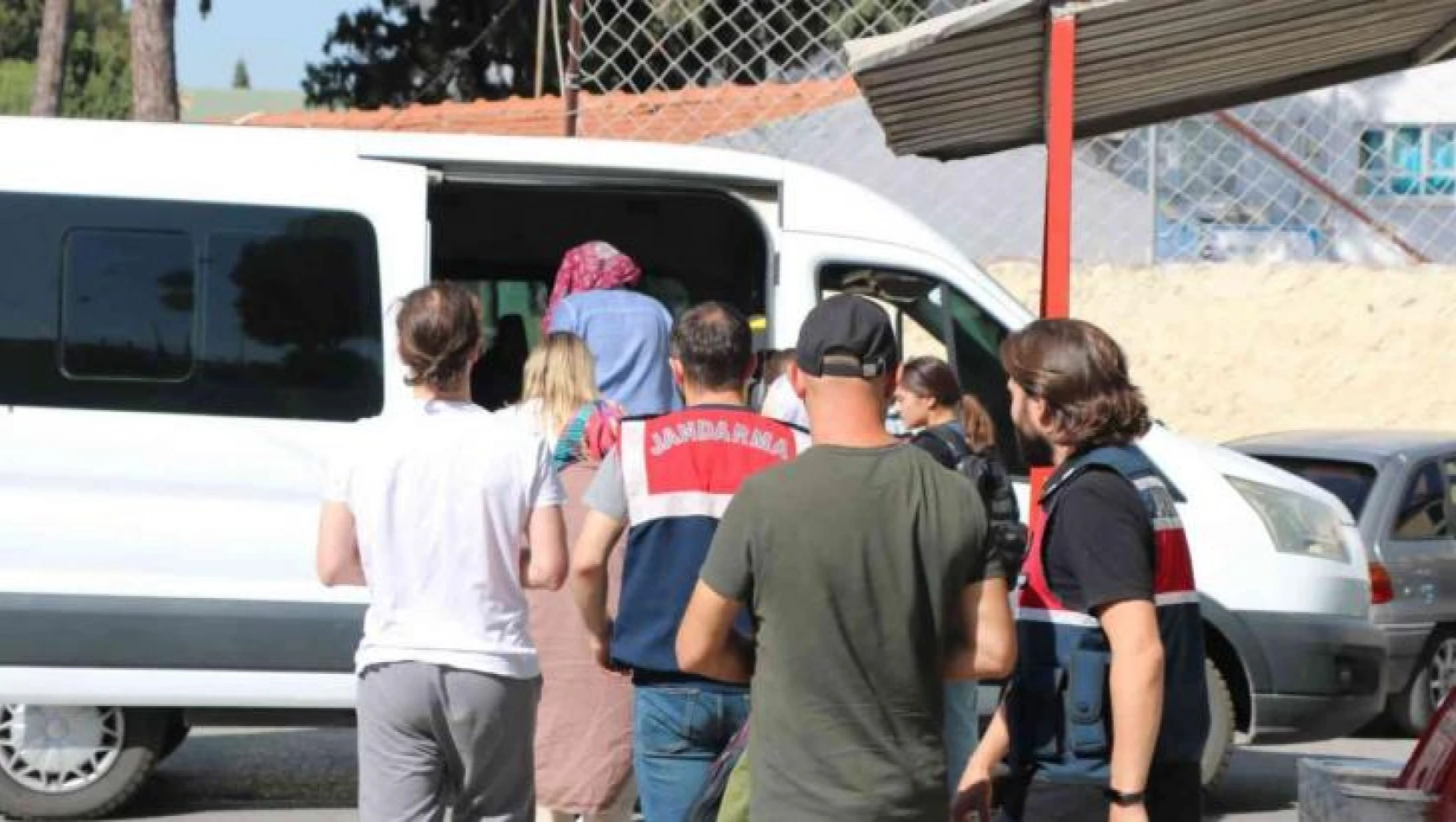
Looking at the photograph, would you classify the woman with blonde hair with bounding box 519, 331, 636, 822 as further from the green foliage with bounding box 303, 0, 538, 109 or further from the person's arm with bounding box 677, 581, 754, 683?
the green foliage with bounding box 303, 0, 538, 109

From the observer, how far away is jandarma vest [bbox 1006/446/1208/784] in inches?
180

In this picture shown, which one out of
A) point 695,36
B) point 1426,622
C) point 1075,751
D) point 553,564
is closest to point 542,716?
point 553,564

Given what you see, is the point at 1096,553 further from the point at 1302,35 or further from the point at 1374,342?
the point at 1374,342

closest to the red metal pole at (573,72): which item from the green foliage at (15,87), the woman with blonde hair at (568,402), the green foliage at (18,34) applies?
the woman with blonde hair at (568,402)

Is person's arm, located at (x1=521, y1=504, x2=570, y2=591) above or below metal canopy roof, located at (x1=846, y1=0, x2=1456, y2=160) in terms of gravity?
below

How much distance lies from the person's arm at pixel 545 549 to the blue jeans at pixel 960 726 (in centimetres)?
122

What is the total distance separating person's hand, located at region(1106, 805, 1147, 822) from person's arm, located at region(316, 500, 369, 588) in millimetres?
1956

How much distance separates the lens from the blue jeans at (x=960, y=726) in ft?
21.1

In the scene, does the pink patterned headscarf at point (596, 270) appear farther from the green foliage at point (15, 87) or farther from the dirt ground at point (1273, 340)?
the green foliage at point (15, 87)

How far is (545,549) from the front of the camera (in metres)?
5.66

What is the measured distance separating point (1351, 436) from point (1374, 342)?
236 inches

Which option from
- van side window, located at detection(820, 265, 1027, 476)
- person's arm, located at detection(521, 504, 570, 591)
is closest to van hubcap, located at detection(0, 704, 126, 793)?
van side window, located at detection(820, 265, 1027, 476)

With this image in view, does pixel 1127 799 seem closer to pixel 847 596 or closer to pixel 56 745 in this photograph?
pixel 847 596

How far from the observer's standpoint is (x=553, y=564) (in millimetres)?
5676
